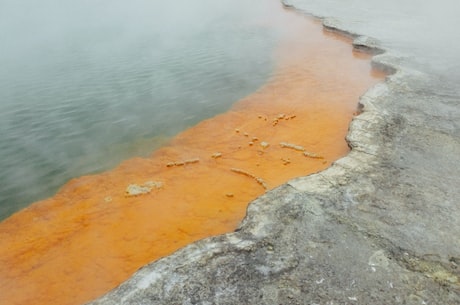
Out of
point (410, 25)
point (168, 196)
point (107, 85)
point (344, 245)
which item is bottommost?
point (168, 196)

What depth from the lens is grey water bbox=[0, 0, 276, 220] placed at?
597 centimetres

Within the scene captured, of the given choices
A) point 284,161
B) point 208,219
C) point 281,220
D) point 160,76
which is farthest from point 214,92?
point 281,220

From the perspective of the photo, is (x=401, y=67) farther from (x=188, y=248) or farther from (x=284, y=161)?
(x=188, y=248)

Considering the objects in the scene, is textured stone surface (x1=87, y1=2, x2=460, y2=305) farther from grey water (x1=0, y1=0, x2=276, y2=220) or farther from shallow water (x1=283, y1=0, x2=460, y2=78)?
shallow water (x1=283, y1=0, x2=460, y2=78)

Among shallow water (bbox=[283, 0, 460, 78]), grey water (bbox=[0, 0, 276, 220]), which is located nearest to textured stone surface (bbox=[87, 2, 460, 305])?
grey water (bbox=[0, 0, 276, 220])

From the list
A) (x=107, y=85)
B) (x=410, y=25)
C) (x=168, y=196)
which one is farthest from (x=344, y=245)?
(x=410, y=25)

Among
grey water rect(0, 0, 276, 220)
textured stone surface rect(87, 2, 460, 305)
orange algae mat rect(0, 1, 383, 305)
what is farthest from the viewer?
grey water rect(0, 0, 276, 220)

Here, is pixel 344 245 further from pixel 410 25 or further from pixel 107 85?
pixel 410 25

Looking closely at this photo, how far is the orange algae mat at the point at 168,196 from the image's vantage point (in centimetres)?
379

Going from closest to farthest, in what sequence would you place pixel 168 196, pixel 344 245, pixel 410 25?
1. pixel 344 245
2. pixel 168 196
3. pixel 410 25

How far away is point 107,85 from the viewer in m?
8.57

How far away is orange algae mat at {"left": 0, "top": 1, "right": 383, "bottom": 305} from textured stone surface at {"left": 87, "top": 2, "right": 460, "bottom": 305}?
729mm

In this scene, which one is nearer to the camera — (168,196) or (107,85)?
(168,196)

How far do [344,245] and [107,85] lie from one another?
6883 mm
